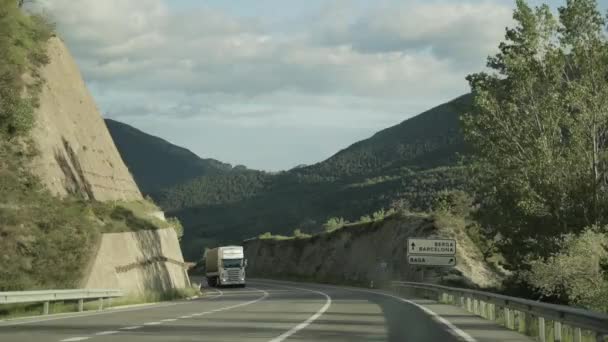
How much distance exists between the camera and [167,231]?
54.4 m

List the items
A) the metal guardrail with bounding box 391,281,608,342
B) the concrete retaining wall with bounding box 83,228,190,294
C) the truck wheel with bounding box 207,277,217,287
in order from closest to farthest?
the metal guardrail with bounding box 391,281,608,342, the concrete retaining wall with bounding box 83,228,190,294, the truck wheel with bounding box 207,277,217,287

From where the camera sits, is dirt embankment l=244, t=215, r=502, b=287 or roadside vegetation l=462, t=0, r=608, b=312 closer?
roadside vegetation l=462, t=0, r=608, b=312

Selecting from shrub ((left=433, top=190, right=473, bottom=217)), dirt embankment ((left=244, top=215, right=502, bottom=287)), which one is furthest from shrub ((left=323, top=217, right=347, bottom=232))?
shrub ((left=433, top=190, right=473, bottom=217))

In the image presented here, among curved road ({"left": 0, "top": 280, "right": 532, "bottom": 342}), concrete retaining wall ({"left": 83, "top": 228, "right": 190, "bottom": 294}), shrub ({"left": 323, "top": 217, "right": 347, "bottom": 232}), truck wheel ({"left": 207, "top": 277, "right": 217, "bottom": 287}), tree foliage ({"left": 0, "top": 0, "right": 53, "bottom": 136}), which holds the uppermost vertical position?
tree foliage ({"left": 0, "top": 0, "right": 53, "bottom": 136})

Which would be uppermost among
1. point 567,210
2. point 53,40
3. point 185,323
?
point 53,40

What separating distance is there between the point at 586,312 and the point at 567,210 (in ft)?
111

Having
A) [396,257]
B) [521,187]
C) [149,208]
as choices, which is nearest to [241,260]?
[396,257]

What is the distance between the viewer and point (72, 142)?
50250 mm

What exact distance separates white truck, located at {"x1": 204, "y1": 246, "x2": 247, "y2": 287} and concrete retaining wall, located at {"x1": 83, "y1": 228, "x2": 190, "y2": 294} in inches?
829

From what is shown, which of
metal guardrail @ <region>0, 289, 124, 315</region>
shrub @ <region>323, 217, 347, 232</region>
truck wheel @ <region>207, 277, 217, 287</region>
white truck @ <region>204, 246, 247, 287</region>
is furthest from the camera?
shrub @ <region>323, 217, 347, 232</region>

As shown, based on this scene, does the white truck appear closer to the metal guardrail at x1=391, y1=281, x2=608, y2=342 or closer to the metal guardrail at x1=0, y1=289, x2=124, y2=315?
the metal guardrail at x1=391, y1=281, x2=608, y2=342

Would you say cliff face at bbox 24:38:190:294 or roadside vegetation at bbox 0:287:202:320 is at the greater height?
cliff face at bbox 24:38:190:294

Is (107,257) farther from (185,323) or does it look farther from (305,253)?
(305,253)

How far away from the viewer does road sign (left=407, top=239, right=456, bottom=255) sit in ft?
185
